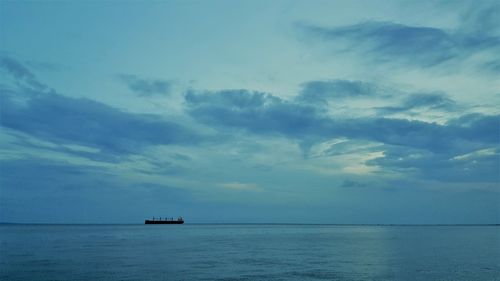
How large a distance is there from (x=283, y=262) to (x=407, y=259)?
2155cm

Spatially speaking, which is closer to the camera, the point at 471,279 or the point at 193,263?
the point at 471,279

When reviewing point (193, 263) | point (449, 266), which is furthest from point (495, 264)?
point (193, 263)

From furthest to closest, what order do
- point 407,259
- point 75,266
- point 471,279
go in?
point 407,259 → point 75,266 → point 471,279

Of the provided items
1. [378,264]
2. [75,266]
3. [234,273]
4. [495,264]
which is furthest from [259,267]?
[495,264]

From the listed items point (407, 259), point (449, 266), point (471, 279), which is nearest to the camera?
point (471, 279)

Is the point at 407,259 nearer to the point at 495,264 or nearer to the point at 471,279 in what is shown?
the point at 495,264

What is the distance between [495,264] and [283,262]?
3112 centimetres

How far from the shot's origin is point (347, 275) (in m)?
50.6

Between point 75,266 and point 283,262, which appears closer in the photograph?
point 75,266

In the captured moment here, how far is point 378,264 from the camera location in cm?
6259

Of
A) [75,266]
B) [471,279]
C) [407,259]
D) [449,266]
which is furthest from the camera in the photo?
[407,259]

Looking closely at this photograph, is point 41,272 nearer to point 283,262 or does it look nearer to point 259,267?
point 259,267

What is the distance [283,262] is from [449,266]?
2315cm

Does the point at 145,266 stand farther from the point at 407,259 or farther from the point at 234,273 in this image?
the point at 407,259
